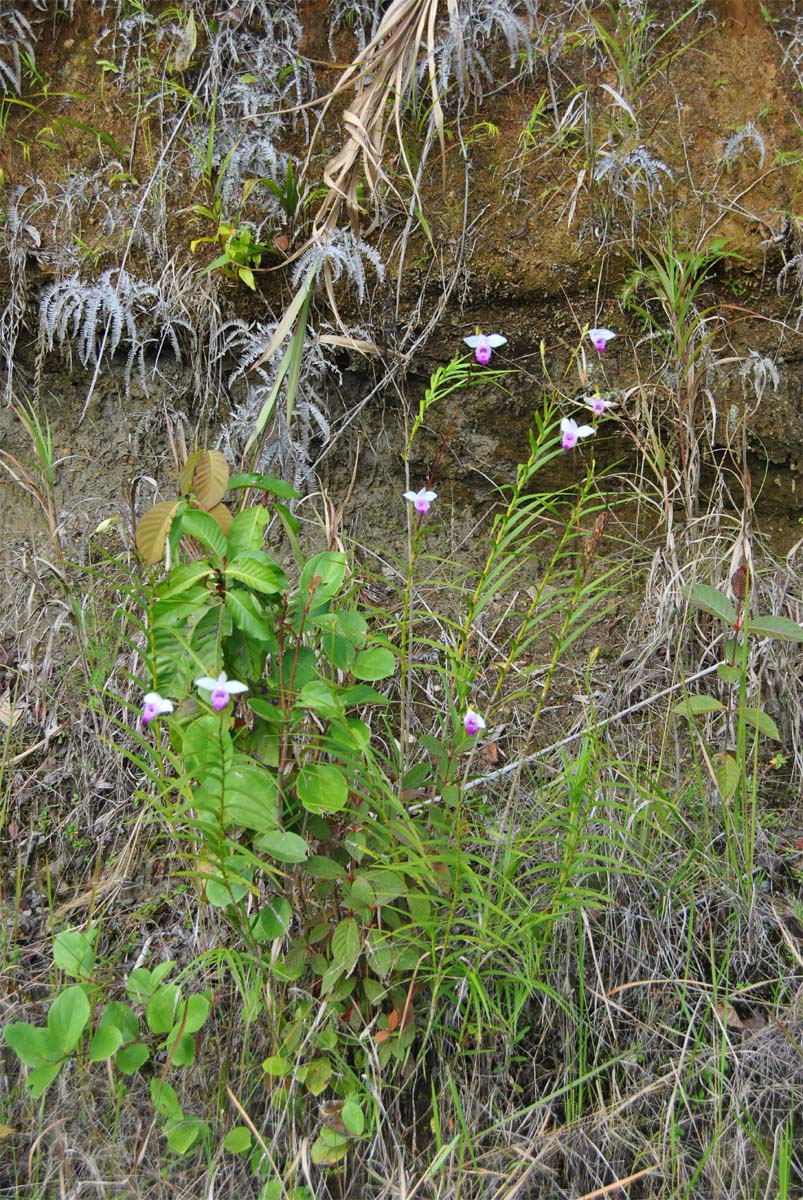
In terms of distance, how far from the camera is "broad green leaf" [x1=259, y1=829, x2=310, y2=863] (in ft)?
4.73

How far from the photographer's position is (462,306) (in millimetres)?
2387

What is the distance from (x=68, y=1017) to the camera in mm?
1536

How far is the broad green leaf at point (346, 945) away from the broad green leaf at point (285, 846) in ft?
0.69

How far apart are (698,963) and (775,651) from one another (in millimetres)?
712

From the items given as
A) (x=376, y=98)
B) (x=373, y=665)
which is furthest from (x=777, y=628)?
(x=376, y=98)

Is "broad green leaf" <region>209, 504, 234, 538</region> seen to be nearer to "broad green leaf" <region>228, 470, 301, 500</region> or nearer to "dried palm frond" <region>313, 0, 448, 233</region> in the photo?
"broad green leaf" <region>228, 470, 301, 500</region>

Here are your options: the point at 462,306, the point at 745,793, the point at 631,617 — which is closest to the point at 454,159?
the point at 462,306

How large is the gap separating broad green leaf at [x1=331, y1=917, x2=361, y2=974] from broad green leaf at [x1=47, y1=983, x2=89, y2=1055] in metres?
0.42

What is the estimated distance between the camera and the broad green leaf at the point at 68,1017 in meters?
1.53

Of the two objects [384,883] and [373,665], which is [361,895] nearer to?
[384,883]

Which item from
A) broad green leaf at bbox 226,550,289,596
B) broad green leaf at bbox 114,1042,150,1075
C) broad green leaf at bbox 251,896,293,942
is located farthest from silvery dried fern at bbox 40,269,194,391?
broad green leaf at bbox 114,1042,150,1075

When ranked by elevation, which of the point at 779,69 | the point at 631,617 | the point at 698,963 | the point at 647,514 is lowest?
the point at 698,963

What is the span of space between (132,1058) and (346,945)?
422mm

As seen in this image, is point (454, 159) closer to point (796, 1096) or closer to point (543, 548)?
point (543, 548)
